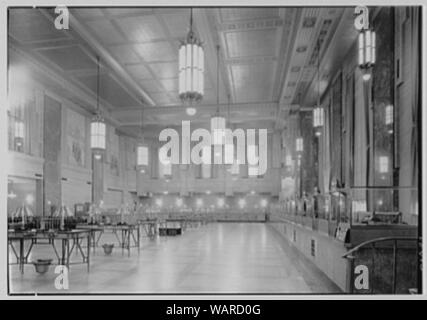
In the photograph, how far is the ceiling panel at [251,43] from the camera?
8438 mm

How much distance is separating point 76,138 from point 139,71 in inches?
215

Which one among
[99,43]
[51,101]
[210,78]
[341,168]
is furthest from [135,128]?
[341,168]

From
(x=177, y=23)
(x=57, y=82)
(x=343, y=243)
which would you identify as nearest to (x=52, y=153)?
(x=57, y=82)

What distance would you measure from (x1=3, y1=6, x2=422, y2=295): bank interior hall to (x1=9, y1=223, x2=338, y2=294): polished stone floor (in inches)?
1.5

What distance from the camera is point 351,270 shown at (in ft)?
12.8

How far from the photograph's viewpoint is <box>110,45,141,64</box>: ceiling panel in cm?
931

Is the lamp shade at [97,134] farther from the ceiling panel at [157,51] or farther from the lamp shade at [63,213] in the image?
the ceiling panel at [157,51]

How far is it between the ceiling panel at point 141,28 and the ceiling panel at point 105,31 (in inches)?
8.0

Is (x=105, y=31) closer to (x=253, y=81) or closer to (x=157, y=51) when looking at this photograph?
(x=157, y=51)

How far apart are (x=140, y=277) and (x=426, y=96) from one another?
13.7 feet

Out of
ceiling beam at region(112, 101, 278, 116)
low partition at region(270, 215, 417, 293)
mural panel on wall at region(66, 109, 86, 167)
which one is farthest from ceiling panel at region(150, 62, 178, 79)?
low partition at region(270, 215, 417, 293)

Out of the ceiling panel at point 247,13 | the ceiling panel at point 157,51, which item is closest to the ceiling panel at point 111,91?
the ceiling panel at point 157,51

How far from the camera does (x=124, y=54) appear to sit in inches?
381

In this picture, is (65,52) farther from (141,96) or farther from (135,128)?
(135,128)
